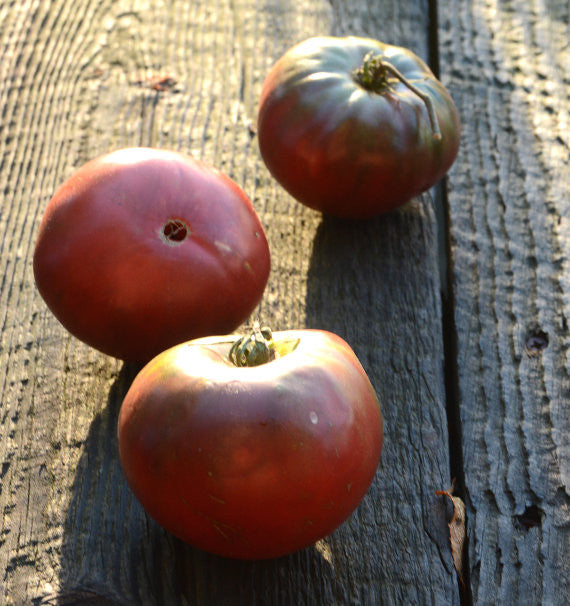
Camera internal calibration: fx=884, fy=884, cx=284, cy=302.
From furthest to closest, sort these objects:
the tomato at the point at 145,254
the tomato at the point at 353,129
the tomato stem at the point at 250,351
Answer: the tomato at the point at 353,129, the tomato at the point at 145,254, the tomato stem at the point at 250,351

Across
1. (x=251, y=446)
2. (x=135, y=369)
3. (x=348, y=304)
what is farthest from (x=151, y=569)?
(x=348, y=304)

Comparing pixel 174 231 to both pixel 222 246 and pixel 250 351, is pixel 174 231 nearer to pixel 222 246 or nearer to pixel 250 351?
pixel 222 246

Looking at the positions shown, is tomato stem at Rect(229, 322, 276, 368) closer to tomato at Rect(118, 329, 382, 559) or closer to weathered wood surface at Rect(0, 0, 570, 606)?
tomato at Rect(118, 329, 382, 559)

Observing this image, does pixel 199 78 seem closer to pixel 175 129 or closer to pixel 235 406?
pixel 175 129

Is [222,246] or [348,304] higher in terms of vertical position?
[222,246]

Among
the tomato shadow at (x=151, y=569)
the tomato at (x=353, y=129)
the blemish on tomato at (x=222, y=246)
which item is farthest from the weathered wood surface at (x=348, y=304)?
the blemish on tomato at (x=222, y=246)

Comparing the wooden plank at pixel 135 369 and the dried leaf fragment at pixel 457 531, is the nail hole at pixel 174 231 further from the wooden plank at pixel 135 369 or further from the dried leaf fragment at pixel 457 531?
the dried leaf fragment at pixel 457 531
